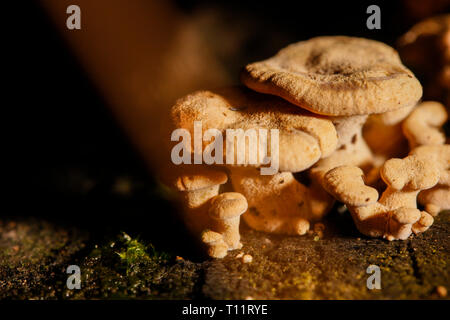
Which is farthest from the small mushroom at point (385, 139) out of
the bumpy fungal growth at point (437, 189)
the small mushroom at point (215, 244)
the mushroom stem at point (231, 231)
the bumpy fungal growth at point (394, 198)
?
the small mushroom at point (215, 244)

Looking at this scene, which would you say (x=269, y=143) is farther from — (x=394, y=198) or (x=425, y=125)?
(x=425, y=125)

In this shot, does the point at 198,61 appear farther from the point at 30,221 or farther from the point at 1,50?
the point at 30,221

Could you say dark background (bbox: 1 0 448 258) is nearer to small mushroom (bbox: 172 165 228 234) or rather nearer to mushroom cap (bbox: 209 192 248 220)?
small mushroom (bbox: 172 165 228 234)

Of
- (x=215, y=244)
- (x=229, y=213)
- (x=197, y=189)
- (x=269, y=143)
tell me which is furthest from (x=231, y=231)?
(x=269, y=143)

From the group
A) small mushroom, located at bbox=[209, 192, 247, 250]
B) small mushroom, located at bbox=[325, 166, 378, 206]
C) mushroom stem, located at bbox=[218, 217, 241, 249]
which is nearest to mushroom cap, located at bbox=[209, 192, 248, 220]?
small mushroom, located at bbox=[209, 192, 247, 250]

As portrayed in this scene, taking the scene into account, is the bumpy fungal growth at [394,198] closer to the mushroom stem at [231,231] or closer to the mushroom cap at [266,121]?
the mushroom cap at [266,121]
